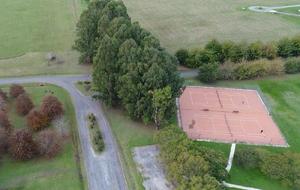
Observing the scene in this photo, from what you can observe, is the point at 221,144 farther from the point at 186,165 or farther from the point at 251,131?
the point at 186,165

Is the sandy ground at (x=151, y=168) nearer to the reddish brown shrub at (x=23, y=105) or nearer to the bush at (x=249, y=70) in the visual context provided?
the reddish brown shrub at (x=23, y=105)

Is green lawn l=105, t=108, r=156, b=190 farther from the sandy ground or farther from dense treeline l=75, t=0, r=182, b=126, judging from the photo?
dense treeline l=75, t=0, r=182, b=126

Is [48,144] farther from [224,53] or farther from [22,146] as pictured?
[224,53]

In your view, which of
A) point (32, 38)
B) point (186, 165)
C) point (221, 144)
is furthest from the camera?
point (32, 38)

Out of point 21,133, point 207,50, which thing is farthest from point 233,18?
point 21,133

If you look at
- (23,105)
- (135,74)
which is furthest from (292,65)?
(23,105)

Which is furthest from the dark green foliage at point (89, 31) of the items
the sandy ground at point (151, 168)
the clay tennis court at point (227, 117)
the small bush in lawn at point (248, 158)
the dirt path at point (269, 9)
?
the dirt path at point (269, 9)
